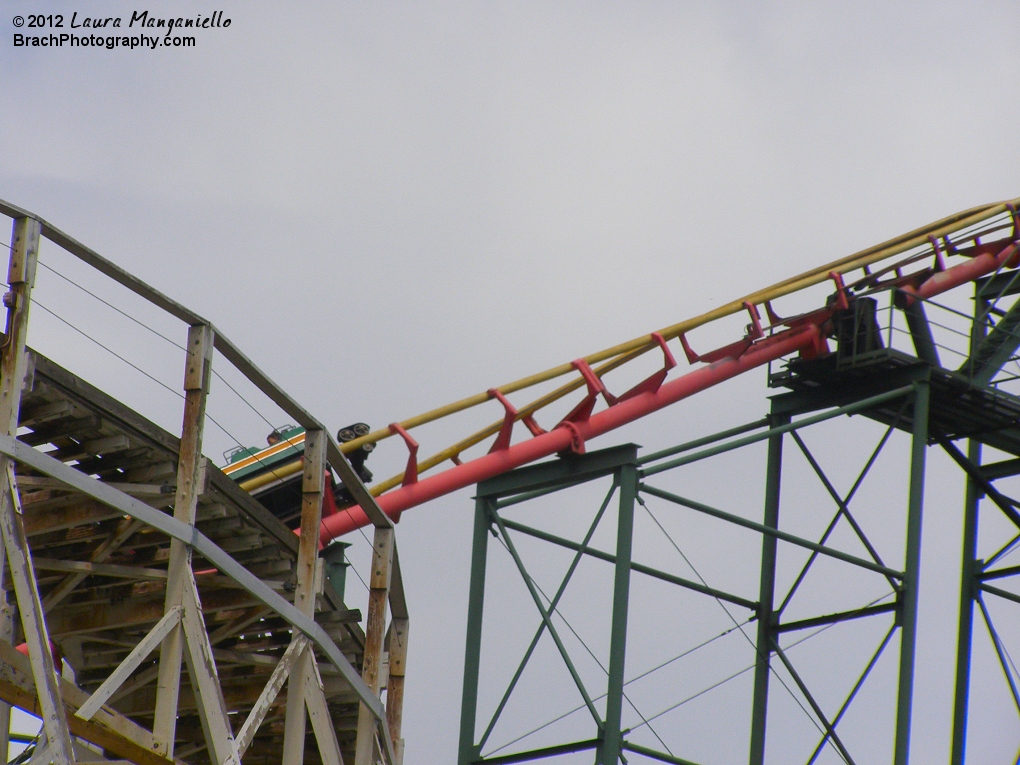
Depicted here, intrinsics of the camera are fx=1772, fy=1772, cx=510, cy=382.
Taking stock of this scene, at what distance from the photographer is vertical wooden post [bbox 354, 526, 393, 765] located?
63.8 feet

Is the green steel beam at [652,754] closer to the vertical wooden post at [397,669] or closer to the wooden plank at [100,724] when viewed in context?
the vertical wooden post at [397,669]

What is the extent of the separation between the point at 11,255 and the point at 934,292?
51.4 feet

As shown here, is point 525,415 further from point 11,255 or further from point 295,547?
point 11,255

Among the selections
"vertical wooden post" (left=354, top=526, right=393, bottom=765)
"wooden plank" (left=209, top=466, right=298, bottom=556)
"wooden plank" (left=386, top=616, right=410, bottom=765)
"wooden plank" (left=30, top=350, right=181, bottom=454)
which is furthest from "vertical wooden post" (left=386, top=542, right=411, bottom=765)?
"wooden plank" (left=30, top=350, right=181, bottom=454)

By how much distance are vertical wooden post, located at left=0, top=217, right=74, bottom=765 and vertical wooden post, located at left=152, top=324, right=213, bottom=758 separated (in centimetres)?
113

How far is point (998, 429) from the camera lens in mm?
24781

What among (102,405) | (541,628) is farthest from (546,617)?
(102,405)

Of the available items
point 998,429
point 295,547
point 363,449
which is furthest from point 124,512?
point 998,429

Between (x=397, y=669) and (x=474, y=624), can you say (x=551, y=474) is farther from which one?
(x=397, y=669)

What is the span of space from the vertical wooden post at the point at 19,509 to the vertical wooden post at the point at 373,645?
598 cm

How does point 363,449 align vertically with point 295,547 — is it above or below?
above

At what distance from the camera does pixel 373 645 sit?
1948 centimetres

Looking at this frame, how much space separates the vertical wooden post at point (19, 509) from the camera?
1358cm

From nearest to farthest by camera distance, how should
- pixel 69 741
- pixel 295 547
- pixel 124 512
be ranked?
pixel 69 741
pixel 124 512
pixel 295 547
